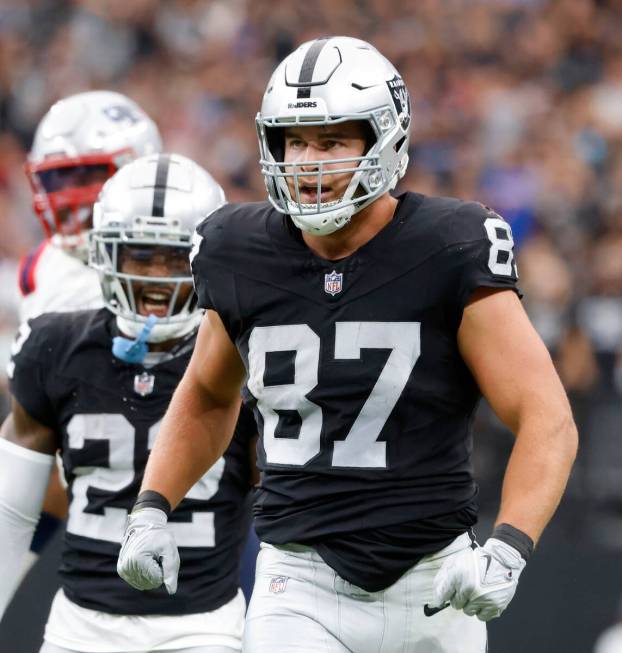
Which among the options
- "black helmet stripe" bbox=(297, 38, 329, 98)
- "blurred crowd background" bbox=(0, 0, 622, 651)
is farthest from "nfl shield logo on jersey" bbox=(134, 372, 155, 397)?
"blurred crowd background" bbox=(0, 0, 622, 651)

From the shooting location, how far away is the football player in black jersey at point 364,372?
260 centimetres

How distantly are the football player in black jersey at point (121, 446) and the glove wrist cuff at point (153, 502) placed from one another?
341mm

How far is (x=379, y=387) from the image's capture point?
8.63ft

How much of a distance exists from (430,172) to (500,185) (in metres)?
0.47

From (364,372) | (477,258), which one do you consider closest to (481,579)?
(364,372)

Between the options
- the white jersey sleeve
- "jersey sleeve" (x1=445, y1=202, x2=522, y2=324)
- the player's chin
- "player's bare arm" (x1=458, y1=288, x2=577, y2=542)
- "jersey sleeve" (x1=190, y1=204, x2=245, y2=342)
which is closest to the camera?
"player's bare arm" (x1=458, y1=288, x2=577, y2=542)

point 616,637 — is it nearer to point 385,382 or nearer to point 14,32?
point 385,382

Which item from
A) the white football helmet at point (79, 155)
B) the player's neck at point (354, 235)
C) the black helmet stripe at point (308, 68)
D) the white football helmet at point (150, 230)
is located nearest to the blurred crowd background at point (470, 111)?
the white football helmet at point (79, 155)

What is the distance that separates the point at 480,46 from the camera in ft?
27.7

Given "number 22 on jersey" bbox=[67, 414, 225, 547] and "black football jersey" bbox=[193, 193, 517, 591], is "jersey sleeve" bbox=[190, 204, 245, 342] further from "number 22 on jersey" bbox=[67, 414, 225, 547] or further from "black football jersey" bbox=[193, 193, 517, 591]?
"number 22 on jersey" bbox=[67, 414, 225, 547]

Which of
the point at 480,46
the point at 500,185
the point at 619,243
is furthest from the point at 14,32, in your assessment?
the point at 619,243

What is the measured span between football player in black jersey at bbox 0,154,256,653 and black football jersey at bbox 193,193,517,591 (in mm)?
616

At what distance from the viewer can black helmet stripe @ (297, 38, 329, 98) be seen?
8.80 ft

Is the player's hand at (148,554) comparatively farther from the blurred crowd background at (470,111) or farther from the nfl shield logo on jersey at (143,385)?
the blurred crowd background at (470,111)
